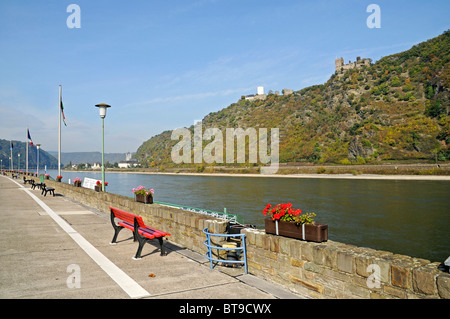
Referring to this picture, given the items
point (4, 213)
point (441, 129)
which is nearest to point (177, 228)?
point (4, 213)

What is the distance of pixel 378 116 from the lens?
309ft

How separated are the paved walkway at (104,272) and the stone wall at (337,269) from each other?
27 cm

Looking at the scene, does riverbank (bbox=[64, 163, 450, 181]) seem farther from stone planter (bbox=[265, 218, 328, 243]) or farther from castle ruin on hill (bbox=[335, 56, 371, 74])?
castle ruin on hill (bbox=[335, 56, 371, 74])

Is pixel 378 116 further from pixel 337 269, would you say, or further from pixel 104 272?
pixel 104 272

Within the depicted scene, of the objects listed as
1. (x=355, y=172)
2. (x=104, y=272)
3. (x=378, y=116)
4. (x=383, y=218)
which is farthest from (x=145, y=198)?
(x=378, y=116)

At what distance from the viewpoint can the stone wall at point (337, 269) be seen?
3.61m

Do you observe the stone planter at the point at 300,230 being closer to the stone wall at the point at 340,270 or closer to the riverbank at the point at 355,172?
the stone wall at the point at 340,270

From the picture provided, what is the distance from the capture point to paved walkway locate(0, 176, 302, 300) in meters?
4.77

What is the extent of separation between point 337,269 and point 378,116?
10033 cm

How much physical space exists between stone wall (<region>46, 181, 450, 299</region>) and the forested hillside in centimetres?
7868

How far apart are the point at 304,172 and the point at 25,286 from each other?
8613cm

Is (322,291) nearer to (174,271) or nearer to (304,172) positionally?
(174,271)

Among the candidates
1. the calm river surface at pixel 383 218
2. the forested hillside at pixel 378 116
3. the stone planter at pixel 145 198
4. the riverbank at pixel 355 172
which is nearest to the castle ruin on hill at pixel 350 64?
the forested hillside at pixel 378 116

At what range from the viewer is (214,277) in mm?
5617
